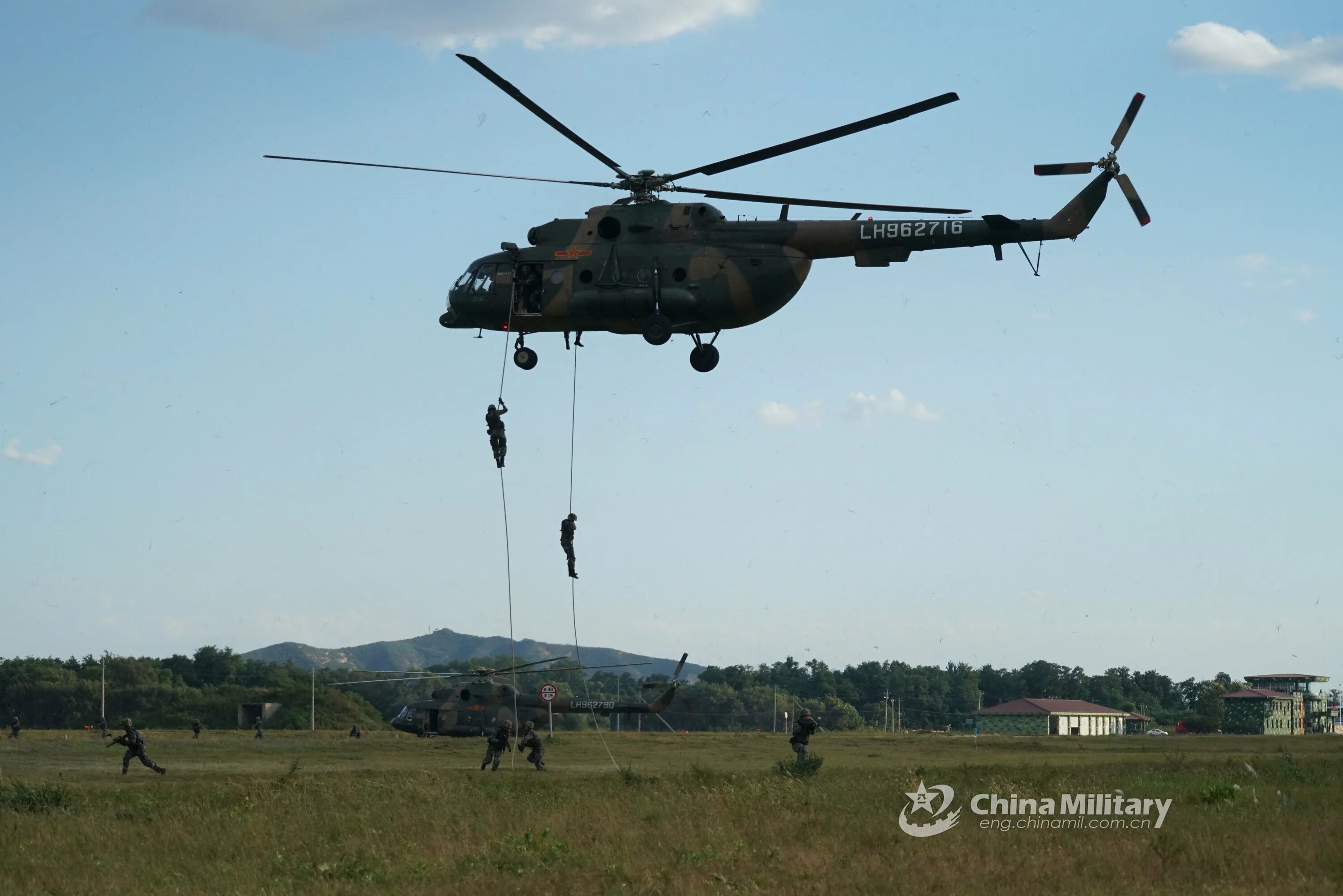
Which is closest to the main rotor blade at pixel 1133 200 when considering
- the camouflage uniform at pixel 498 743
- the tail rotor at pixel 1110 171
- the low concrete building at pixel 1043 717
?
the tail rotor at pixel 1110 171

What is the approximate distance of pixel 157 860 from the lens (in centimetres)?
2200

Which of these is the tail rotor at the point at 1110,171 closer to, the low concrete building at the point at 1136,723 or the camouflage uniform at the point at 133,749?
the camouflage uniform at the point at 133,749

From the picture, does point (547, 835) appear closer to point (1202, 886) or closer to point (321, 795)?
point (321, 795)

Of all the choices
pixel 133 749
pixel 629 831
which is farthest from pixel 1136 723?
pixel 629 831

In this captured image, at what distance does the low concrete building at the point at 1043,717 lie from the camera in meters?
125

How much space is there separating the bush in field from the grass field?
0.19 ft

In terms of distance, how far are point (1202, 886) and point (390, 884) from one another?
37.7 ft

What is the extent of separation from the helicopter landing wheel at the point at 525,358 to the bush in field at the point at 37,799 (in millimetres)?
11940

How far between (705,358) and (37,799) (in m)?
15.3

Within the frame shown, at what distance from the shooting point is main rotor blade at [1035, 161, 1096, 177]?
27.8 m

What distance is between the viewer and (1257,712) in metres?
129

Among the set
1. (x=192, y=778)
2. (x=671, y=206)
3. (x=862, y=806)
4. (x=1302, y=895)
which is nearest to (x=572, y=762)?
(x=192, y=778)

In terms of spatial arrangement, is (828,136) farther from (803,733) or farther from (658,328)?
(803,733)

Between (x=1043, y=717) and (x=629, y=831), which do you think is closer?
→ (x=629, y=831)
